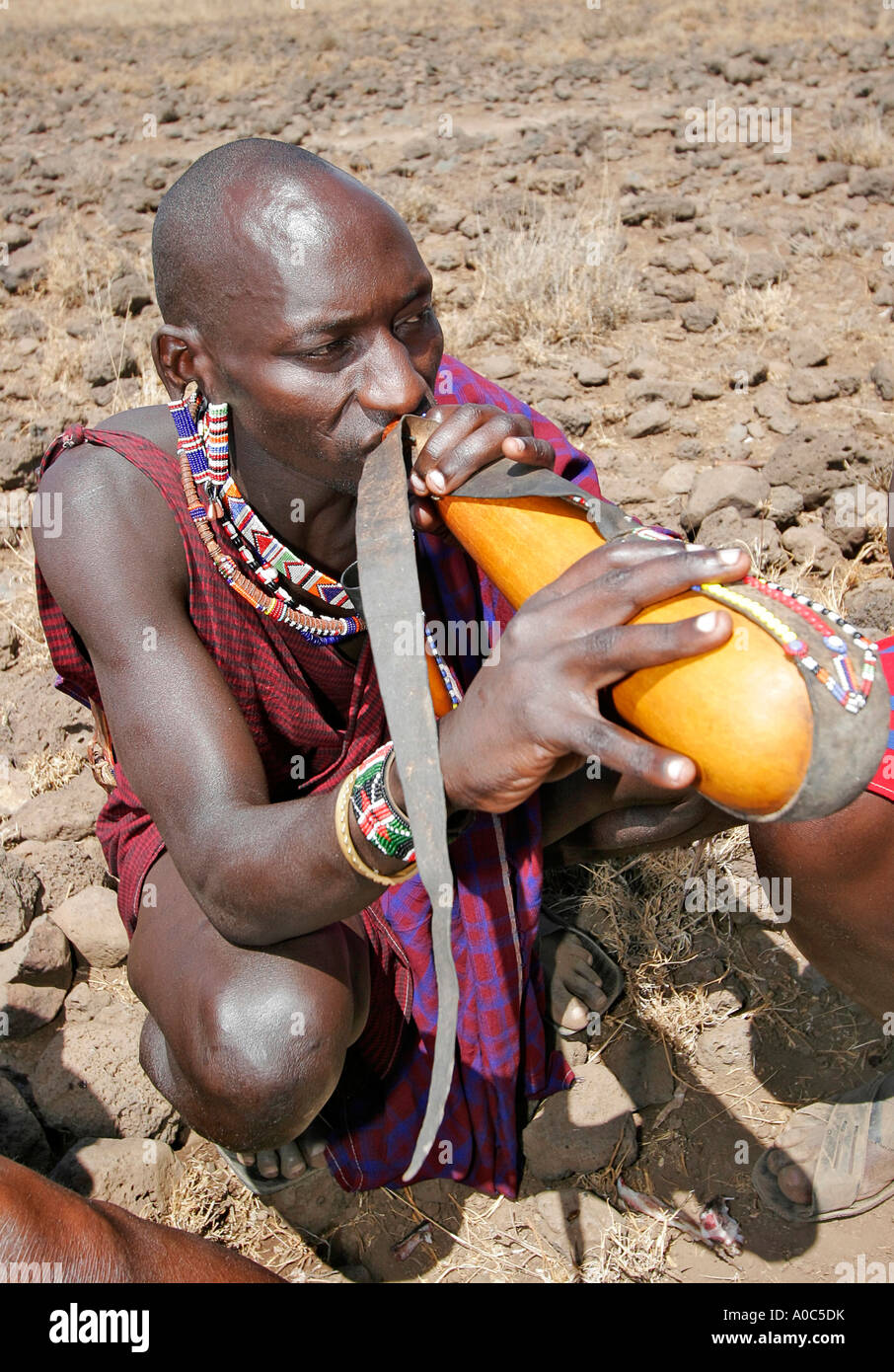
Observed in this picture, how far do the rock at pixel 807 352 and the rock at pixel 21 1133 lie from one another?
379cm

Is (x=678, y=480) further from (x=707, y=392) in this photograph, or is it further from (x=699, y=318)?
(x=699, y=318)

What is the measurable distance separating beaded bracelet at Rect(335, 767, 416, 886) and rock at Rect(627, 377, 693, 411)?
316 centimetres

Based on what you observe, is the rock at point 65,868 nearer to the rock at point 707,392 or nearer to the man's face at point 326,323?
the man's face at point 326,323

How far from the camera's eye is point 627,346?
4.75 metres

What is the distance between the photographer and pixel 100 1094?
2.35 metres

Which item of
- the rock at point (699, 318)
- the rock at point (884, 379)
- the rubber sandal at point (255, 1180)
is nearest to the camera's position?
the rubber sandal at point (255, 1180)

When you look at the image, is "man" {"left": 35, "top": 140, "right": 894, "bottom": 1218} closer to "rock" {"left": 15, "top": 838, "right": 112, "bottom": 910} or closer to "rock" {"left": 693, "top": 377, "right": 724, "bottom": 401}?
"rock" {"left": 15, "top": 838, "right": 112, "bottom": 910}

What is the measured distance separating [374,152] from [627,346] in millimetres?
4330

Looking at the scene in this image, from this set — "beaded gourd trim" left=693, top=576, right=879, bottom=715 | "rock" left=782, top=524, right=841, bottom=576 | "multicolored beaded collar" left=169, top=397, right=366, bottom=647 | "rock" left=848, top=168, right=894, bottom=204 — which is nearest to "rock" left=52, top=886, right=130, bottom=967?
"multicolored beaded collar" left=169, top=397, right=366, bottom=647

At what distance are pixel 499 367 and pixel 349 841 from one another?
11.2ft

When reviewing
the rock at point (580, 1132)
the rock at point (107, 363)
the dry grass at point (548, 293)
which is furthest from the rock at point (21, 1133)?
the dry grass at point (548, 293)

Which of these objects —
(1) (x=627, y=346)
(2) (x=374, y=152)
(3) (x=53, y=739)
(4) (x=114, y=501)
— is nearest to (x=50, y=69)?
(2) (x=374, y=152)

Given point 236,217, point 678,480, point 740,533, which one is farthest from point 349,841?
point 678,480

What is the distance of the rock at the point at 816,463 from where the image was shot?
360cm
